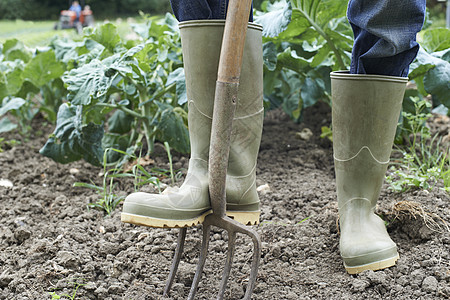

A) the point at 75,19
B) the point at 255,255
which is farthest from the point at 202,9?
the point at 75,19

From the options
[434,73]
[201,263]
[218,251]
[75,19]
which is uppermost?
[434,73]

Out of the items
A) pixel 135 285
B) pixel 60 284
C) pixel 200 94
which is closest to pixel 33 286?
pixel 60 284

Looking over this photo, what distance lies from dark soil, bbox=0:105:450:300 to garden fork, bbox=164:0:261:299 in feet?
0.67

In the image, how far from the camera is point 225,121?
51.2 inches

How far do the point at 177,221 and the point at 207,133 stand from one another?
275 millimetres

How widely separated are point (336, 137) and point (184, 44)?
1.85 feet

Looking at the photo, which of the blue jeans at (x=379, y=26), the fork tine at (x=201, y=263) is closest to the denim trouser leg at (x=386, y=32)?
the blue jeans at (x=379, y=26)

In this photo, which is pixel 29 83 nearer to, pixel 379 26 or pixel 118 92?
pixel 118 92

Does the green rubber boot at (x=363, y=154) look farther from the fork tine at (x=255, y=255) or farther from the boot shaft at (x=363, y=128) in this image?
the fork tine at (x=255, y=255)

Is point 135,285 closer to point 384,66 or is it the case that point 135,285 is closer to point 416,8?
point 384,66

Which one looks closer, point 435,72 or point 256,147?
point 256,147

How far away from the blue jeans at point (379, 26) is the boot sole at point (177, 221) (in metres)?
0.56

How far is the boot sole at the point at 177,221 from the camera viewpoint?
1.29m

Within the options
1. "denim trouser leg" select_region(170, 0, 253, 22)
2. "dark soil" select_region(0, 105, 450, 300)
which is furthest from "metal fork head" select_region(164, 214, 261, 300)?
"denim trouser leg" select_region(170, 0, 253, 22)
